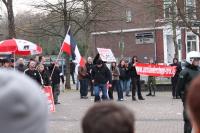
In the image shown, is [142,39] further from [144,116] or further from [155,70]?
[144,116]

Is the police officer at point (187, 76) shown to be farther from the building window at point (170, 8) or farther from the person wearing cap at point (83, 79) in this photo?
the building window at point (170, 8)

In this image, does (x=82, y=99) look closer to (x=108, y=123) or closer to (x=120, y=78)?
(x=120, y=78)

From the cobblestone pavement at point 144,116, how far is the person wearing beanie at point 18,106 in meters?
7.97

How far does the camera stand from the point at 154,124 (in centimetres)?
1358

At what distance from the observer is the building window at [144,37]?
6038cm

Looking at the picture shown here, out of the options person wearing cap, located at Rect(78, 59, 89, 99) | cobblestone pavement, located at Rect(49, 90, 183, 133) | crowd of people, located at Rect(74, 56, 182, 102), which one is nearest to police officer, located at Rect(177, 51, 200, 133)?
cobblestone pavement, located at Rect(49, 90, 183, 133)

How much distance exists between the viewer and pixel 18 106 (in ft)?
7.02

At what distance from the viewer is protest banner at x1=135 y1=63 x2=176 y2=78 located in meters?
24.0

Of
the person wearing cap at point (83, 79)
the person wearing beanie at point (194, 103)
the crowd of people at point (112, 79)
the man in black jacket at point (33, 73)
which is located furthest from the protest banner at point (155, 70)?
the person wearing beanie at point (194, 103)

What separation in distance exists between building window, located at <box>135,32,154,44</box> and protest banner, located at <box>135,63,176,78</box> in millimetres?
35525

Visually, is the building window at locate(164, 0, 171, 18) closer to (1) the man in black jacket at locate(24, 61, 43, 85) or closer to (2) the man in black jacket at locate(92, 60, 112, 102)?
(2) the man in black jacket at locate(92, 60, 112, 102)

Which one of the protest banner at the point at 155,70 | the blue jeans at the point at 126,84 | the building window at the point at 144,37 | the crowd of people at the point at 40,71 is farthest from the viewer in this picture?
the building window at the point at 144,37

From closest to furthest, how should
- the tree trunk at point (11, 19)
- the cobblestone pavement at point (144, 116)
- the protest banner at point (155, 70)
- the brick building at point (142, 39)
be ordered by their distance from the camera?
the cobblestone pavement at point (144, 116) → the protest banner at point (155, 70) → the tree trunk at point (11, 19) → the brick building at point (142, 39)

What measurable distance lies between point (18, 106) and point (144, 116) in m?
13.5
